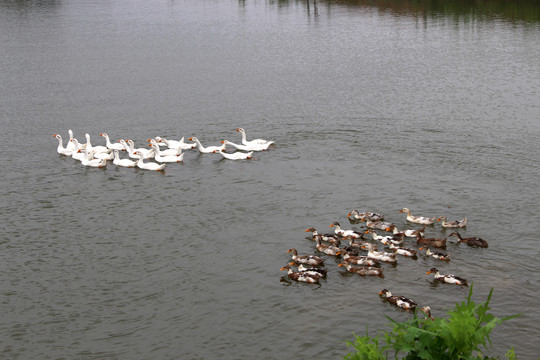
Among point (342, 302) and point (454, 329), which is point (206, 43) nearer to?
point (342, 302)

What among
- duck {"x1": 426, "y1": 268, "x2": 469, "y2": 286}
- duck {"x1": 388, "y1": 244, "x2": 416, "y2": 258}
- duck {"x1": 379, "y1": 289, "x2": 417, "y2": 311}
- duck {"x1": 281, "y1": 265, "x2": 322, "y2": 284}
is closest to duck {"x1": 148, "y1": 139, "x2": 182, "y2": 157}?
duck {"x1": 281, "y1": 265, "x2": 322, "y2": 284}

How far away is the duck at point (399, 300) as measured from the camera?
1947 centimetres

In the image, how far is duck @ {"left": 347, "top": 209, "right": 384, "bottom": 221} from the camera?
25.4 m

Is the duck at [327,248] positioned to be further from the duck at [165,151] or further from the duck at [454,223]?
the duck at [165,151]

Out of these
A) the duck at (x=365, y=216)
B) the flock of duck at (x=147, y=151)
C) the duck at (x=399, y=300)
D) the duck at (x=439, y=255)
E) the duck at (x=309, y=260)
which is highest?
the flock of duck at (x=147, y=151)

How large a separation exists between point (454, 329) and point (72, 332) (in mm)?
14171

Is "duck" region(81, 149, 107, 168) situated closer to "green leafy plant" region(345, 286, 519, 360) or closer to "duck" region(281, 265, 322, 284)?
"duck" region(281, 265, 322, 284)

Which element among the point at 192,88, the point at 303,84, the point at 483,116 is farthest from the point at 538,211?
the point at 192,88

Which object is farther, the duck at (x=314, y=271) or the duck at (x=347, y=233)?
the duck at (x=347, y=233)

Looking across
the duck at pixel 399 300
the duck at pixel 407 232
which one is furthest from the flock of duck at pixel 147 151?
the duck at pixel 399 300

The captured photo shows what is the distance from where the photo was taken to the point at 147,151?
33.6 metres

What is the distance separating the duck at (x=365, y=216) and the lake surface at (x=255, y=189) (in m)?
0.44

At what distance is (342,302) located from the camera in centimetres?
2036

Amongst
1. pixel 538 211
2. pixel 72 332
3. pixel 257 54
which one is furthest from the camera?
pixel 257 54
